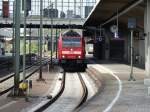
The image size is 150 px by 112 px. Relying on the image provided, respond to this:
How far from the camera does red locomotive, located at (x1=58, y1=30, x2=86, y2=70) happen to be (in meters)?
51.1

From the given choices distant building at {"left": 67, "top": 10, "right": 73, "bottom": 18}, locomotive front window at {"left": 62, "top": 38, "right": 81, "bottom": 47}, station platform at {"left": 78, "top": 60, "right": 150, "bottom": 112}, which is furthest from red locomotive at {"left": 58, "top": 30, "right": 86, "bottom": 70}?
distant building at {"left": 67, "top": 10, "right": 73, "bottom": 18}

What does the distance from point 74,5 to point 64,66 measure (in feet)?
173

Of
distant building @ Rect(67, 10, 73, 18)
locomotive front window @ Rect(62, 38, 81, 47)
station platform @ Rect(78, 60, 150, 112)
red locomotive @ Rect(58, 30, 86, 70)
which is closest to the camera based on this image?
station platform @ Rect(78, 60, 150, 112)

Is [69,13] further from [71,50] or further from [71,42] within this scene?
[71,50]

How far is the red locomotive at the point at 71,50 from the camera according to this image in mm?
51094

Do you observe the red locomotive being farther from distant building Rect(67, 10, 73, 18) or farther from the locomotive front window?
distant building Rect(67, 10, 73, 18)

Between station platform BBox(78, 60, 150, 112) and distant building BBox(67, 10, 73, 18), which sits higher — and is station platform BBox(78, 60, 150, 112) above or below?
below

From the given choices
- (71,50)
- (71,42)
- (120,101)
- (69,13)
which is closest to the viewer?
(120,101)

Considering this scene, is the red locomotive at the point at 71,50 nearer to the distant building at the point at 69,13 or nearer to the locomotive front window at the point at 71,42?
the locomotive front window at the point at 71,42

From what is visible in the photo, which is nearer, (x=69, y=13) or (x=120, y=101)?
(x=120, y=101)

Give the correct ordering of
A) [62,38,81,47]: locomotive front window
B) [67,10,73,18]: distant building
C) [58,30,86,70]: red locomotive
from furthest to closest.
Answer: [67,10,73,18]: distant building
[62,38,81,47]: locomotive front window
[58,30,86,70]: red locomotive

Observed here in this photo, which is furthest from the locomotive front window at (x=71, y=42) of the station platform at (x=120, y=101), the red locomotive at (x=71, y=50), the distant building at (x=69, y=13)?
the distant building at (x=69, y=13)

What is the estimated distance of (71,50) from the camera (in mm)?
51281

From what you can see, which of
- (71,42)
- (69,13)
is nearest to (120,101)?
(71,42)
